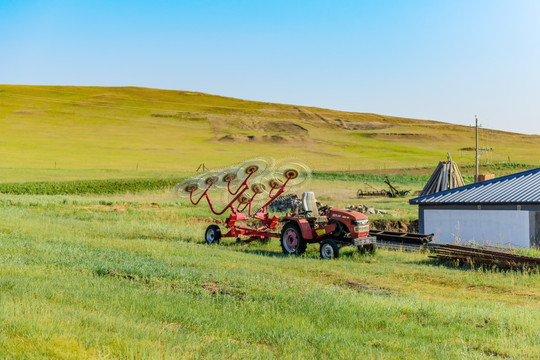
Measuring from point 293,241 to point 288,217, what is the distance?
2.41 ft

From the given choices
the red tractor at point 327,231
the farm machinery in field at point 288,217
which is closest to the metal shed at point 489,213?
the red tractor at point 327,231

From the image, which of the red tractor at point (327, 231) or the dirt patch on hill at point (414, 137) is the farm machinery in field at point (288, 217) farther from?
the dirt patch on hill at point (414, 137)

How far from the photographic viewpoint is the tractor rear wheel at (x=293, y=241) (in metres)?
16.6

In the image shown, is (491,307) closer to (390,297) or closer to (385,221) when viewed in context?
(390,297)

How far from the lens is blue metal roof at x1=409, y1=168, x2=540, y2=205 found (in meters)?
21.7

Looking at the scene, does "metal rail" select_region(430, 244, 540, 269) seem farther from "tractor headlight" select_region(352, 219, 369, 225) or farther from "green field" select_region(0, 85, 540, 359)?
"tractor headlight" select_region(352, 219, 369, 225)

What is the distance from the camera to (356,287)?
11305 mm

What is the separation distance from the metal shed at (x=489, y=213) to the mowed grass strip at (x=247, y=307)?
865cm

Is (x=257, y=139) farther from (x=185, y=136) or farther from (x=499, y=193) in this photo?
(x=499, y=193)

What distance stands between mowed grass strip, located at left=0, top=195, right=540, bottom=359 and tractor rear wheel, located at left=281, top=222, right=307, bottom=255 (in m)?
1.36

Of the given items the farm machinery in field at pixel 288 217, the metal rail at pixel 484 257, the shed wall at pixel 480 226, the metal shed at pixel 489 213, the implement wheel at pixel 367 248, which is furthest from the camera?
the shed wall at pixel 480 226

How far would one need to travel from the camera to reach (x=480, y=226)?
75.0 feet

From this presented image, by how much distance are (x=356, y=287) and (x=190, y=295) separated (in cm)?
364

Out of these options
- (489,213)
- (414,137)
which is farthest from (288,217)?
(414,137)
